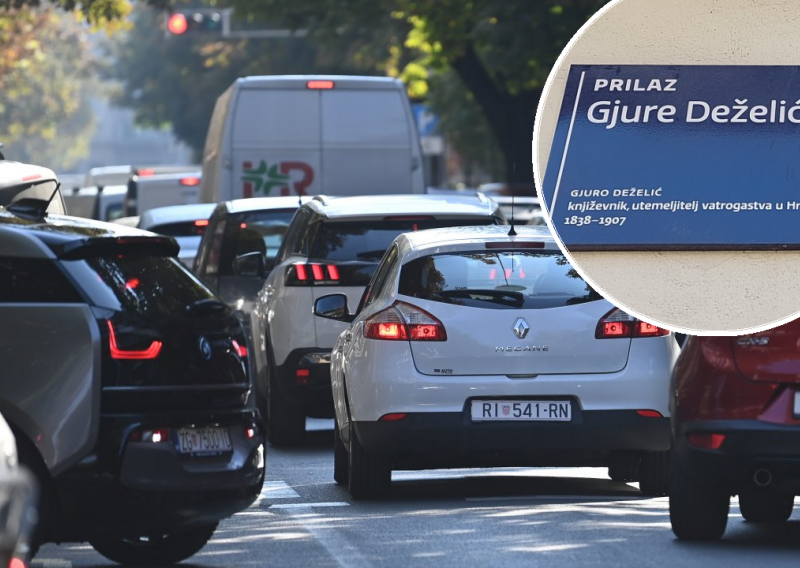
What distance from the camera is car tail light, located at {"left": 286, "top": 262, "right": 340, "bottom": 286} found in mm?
13703

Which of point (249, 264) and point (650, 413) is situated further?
point (249, 264)

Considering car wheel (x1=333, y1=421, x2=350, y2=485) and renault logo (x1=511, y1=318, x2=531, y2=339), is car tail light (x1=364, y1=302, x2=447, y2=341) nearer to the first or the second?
renault logo (x1=511, y1=318, x2=531, y2=339)

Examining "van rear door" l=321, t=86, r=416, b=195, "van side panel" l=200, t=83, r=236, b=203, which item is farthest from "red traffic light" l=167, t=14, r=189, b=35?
"van rear door" l=321, t=86, r=416, b=195

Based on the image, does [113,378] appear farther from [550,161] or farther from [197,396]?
[550,161]

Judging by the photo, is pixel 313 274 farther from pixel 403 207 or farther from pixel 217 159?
pixel 217 159

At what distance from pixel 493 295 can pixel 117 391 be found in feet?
9.97

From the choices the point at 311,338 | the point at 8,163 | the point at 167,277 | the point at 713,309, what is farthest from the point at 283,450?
the point at 713,309

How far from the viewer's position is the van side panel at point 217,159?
22.7m

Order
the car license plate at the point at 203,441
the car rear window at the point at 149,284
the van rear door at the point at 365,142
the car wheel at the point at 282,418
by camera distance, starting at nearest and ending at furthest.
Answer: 1. the car license plate at the point at 203,441
2. the car rear window at the point at 149,284
3. the car wheel at the point at 282,418
4. the van rear door at the point at 365,142

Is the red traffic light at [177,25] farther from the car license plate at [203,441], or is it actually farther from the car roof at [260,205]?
the car license plate at [203,441]

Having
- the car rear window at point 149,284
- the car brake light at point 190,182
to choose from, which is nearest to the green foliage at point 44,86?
the car brake light at point 190,182

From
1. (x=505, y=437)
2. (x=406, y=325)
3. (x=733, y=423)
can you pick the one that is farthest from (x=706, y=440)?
(x=406, y=325)

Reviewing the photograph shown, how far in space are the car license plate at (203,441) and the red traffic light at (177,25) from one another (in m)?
29.3

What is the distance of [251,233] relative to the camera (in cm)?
1695
